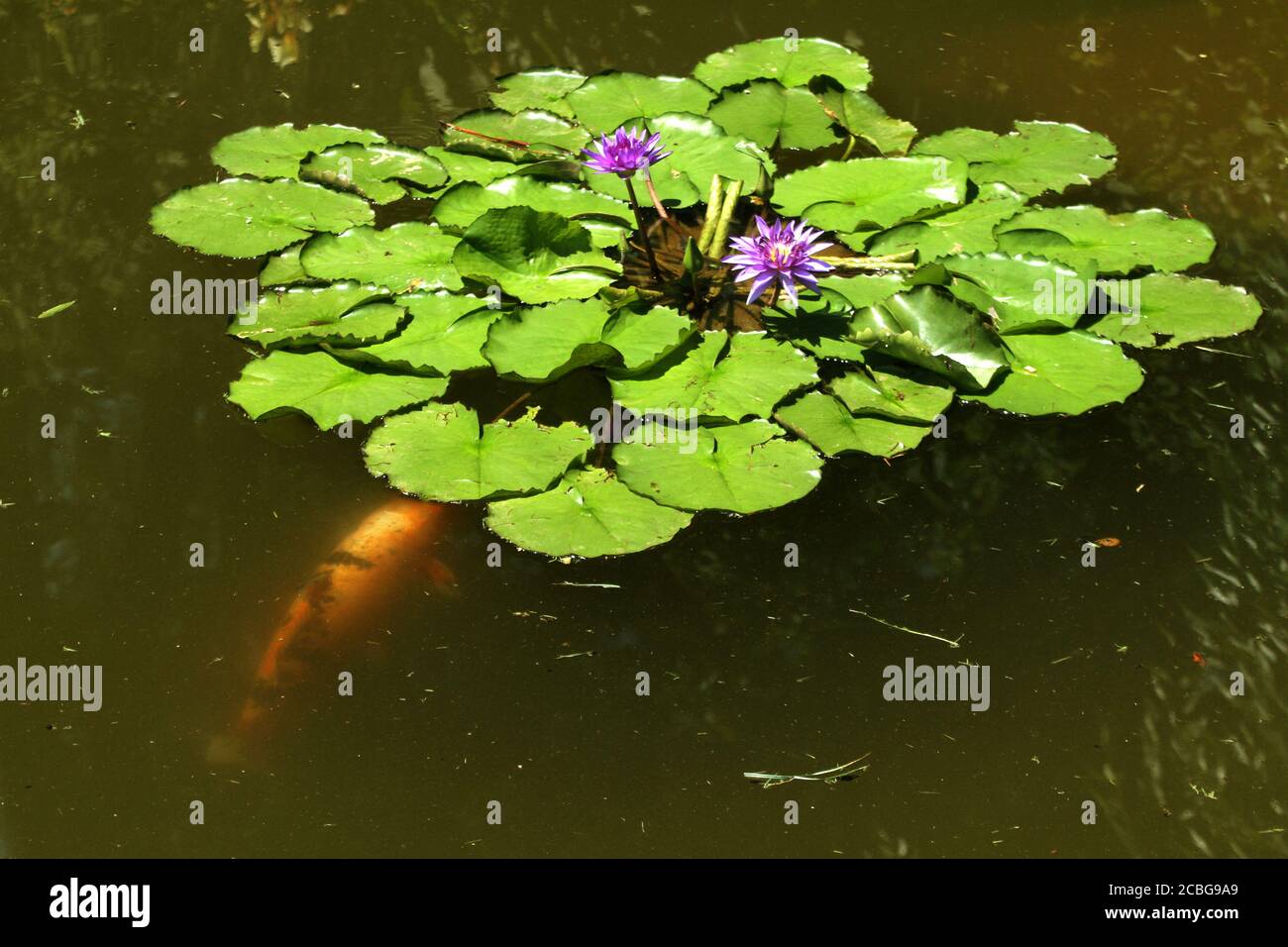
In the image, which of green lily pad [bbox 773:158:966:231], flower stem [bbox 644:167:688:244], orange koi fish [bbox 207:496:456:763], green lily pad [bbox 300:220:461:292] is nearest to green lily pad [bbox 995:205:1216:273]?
green lily pad [bbox 773:158:966:231]

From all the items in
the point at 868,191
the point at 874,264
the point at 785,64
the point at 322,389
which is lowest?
the point at 322,389

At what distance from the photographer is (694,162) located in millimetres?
4578

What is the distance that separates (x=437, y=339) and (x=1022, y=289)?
176cm

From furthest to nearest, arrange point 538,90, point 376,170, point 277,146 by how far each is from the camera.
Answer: point 538,90 → point 277,146 → point 376,170

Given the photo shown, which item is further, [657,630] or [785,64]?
Result: [785,64]

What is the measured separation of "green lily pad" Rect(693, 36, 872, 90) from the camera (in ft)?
16.9

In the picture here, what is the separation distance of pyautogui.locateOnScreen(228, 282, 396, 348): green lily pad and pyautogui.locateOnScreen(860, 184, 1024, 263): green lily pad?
1551 millimetres

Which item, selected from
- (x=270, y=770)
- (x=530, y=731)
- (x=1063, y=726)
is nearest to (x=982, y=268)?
(x=1063, y=726)

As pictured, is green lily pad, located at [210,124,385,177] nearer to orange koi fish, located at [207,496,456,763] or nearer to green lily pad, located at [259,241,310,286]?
green lily pad, located at [259,241,310,286]

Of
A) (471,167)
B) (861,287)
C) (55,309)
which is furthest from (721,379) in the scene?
(55,309)

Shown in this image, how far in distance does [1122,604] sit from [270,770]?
7.12 ft

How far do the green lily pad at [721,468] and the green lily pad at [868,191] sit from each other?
97 centimetres

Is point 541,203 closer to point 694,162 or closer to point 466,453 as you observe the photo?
point 694,162

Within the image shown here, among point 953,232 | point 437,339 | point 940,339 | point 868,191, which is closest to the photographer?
point 940,339
